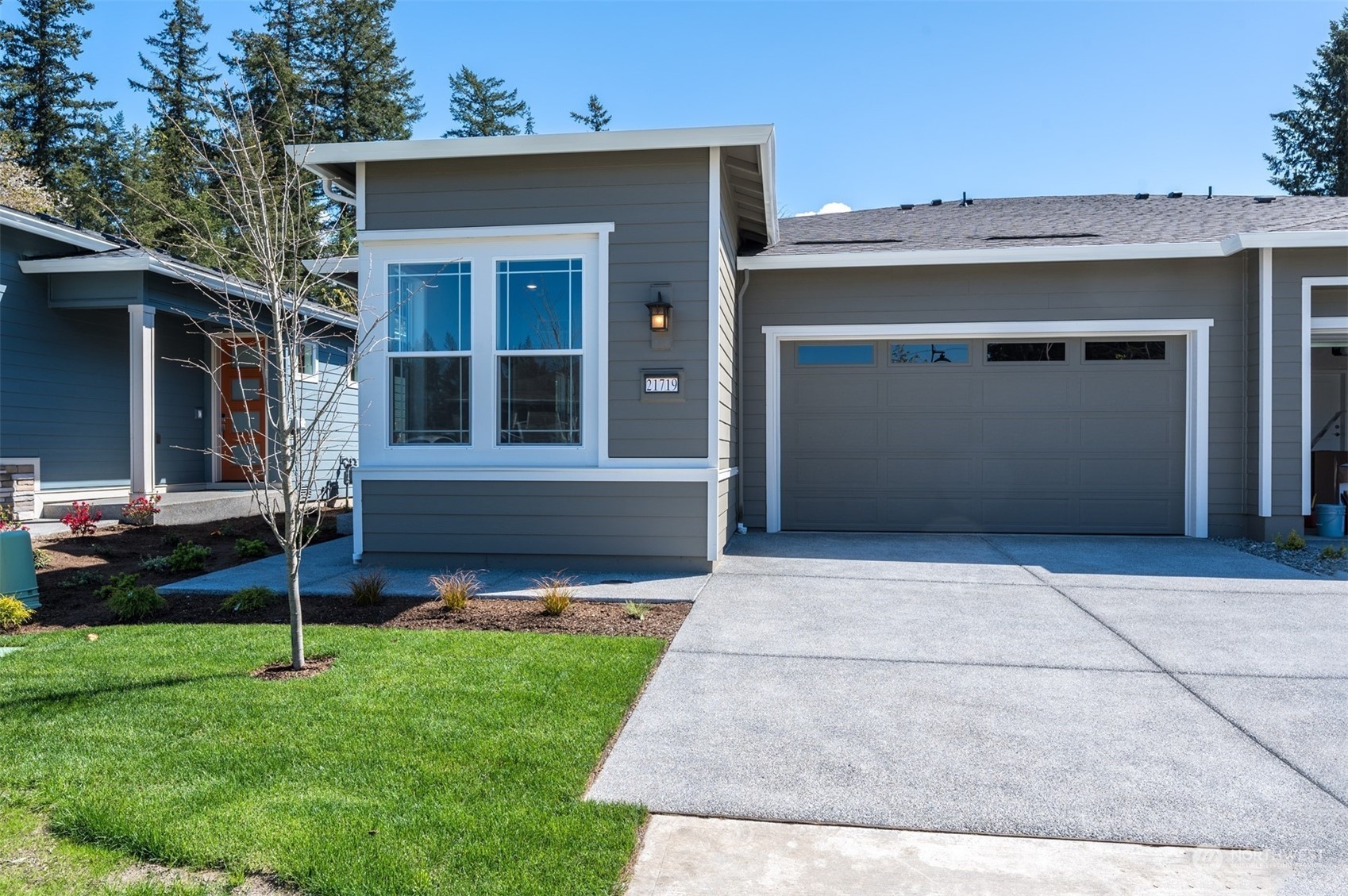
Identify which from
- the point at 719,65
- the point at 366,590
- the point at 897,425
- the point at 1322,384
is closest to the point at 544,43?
the point at 719,65

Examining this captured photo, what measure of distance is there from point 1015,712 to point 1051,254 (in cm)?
593

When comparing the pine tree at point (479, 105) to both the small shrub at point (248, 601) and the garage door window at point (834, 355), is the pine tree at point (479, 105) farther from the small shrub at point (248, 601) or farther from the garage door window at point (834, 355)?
the small shrub at point (248, 601)

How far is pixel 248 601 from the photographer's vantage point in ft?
17.7

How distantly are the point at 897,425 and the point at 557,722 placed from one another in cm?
621

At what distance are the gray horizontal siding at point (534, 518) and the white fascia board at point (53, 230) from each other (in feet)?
20.2

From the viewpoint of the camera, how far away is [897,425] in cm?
865

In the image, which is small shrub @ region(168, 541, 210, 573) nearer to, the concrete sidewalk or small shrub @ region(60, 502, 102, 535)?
the concrete sidewalk

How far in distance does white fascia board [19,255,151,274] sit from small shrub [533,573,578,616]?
683cm

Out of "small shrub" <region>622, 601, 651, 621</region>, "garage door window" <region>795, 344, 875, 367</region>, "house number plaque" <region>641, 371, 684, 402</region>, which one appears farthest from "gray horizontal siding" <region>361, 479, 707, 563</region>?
"garage door window" <region>795, 344, 875, 367</region>

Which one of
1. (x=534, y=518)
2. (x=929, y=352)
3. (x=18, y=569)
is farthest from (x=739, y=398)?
(x=18, y=569)

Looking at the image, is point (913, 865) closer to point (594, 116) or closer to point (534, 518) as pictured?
point (534, 518)

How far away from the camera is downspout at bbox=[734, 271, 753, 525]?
27.9 ft

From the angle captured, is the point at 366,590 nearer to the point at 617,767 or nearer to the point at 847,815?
the point at 617,767

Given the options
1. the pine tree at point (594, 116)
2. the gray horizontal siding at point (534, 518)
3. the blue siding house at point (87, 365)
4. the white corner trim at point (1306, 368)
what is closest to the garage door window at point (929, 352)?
the white corner trim at point (1306, 368)
